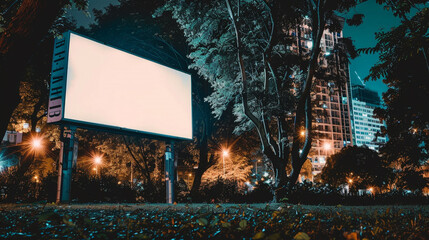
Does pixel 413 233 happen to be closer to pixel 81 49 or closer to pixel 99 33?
pixel 81 49

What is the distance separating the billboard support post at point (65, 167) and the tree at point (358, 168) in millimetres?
20671

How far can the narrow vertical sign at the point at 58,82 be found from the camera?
10.5 metres

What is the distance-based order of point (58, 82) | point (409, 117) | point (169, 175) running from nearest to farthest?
1. point (58, 82)
2. point (169, 175)
3. point (409, 117)

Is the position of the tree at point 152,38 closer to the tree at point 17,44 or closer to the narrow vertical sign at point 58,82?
the narrow vertical sign at point 58,82

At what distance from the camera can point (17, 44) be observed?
4.65 m

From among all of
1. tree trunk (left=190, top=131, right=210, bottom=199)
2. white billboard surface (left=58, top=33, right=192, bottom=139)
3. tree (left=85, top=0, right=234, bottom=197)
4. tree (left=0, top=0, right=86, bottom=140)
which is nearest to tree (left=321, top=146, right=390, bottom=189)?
tree trunk (left=190, top=131, right=210, bottom=199)

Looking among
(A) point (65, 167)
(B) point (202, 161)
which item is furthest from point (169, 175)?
(B) point (202, 161)

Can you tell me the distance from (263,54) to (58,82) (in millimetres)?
8828

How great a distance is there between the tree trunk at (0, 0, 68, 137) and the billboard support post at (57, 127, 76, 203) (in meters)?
6.05

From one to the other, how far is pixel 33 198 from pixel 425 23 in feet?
44.7

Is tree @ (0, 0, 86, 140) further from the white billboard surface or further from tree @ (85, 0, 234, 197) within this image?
tree @ (85, 0, 234, 197)

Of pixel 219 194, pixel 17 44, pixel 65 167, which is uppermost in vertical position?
pixel 17 44

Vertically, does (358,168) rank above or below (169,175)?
above

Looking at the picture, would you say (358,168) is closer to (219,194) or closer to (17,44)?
(219,194)
